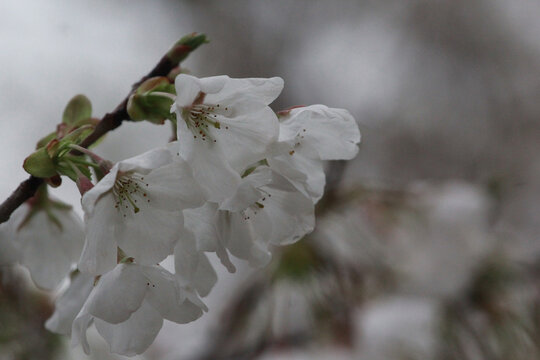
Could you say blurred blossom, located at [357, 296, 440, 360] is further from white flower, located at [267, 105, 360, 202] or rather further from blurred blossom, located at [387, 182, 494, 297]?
white flower, located at [267, 105, 360, 202]

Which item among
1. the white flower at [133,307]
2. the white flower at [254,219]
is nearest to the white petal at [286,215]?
the white flower at [254,219]

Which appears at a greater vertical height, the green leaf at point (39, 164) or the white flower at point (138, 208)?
the green leaf at point (39, 164)

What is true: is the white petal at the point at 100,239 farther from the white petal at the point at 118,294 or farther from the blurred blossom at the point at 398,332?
the blurred blossom at the point at 398,332

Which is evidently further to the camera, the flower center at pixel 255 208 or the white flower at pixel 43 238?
the white flower at pixel 43 238

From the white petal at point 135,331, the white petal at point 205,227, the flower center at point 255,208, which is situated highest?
the white petal at point 205,227

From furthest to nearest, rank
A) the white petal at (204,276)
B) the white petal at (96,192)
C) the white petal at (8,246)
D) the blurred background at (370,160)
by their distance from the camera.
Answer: the blurred background at (370,160) < the white petal at (8,246) < the white petal at (204,276) < the white petal at (96,192)

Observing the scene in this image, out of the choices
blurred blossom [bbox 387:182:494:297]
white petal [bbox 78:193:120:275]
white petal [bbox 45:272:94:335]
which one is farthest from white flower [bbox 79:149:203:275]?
blurred blossom [bbox 387:182:494:297]

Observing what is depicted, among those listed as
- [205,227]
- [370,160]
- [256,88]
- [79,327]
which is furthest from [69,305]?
[370,160]
